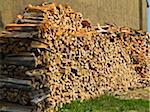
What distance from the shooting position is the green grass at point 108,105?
10539 millimetres

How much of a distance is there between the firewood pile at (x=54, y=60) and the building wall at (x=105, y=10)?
34 cm

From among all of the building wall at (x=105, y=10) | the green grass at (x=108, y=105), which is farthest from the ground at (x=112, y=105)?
the building wall at (x=105, y=10)

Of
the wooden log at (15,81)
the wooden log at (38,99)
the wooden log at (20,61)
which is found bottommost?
the wooden log at (38,99)

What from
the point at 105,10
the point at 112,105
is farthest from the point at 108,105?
the point at 105,10

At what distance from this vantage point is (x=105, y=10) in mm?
16266

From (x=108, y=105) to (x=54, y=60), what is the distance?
183 cm

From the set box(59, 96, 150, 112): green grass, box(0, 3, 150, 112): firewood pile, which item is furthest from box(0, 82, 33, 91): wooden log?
box(59, 96, 150, 112): green grass

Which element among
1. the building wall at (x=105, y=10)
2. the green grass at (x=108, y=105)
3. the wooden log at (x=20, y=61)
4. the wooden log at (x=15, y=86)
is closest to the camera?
the wooden log at (x=15, y=86)

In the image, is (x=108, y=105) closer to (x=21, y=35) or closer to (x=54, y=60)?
(x=54, y=60)

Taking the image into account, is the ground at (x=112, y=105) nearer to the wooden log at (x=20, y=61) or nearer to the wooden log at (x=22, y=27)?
the wooden log at (x=20, y=61)

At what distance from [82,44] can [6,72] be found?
2.45m

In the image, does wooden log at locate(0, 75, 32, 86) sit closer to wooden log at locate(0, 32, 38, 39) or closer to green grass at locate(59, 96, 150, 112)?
wooden log at locate(0, 32, 38, 39)

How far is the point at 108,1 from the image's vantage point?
16.5 meters

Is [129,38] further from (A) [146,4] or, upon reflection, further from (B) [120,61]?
(A) [146,4]
